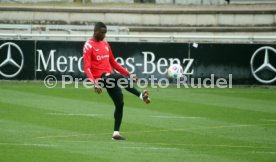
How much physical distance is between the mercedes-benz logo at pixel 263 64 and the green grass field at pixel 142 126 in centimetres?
52

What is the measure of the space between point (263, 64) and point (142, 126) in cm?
982

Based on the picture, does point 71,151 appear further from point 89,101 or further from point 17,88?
point 17,88

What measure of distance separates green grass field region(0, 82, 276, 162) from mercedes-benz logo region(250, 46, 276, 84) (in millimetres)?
521

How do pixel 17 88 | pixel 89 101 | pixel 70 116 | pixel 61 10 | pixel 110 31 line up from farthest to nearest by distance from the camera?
1. pixel 61 10
2. pixel 110 31
3. pixel 17 88
4. pixel 89 101
5. pixel 70 116

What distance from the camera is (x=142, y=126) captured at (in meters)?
17.7

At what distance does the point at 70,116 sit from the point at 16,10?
1750 cm

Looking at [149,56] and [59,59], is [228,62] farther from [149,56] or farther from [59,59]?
[59,59]

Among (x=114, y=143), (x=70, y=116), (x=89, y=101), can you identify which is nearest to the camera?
(x=114, y=143)

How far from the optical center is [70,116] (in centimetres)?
1922

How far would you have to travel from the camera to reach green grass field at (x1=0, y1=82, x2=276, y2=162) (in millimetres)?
13930

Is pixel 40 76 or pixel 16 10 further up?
pixel 16 10

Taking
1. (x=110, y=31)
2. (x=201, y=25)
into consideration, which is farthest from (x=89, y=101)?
(x=201, y=25)

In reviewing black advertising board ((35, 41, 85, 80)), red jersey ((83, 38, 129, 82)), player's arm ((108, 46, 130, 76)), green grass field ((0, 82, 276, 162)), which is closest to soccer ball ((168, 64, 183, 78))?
green grass field ((0, 82, 276, 162))

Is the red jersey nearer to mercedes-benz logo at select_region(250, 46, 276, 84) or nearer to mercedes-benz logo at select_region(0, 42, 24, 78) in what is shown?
mercedes-benz logo at select_region(250, 46, 276, 84)
